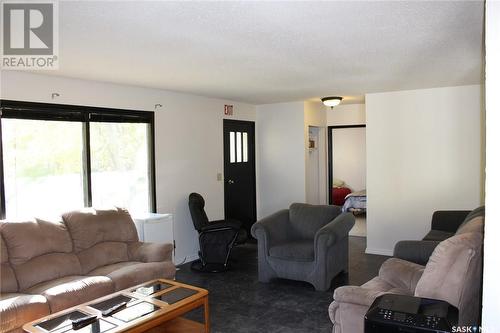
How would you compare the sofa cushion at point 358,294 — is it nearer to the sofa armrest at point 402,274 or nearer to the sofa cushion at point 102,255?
the sofa armrest at point 402,274

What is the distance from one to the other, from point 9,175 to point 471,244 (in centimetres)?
390

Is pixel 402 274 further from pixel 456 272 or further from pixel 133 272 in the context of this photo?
pixel 133 272

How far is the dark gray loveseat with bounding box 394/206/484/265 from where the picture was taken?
376 centimetres

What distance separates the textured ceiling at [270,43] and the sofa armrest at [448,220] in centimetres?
164

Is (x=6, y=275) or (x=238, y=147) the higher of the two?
(x=238, y=147)

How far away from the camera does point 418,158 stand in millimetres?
5727

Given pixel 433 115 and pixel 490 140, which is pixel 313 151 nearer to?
pixel 433 115

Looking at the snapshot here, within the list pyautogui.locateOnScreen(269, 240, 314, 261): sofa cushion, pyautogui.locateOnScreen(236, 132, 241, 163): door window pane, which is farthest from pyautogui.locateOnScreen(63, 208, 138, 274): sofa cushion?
pyautogui.locateOnScreen(236, 132, 241, 163): door window pane

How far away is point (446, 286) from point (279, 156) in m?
4.97

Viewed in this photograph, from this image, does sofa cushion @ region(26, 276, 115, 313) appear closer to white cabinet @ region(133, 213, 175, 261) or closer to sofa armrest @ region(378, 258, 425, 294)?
white cabinet @ region(133, 213, 175, 261)

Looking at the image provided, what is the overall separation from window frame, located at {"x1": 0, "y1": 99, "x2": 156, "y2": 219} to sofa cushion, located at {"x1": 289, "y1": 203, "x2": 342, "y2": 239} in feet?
6.09

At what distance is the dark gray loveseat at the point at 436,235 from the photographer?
3762mm

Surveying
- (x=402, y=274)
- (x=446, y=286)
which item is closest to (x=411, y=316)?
(x=446, y=286)

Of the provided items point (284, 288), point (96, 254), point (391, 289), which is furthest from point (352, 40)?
point (96, 254)
